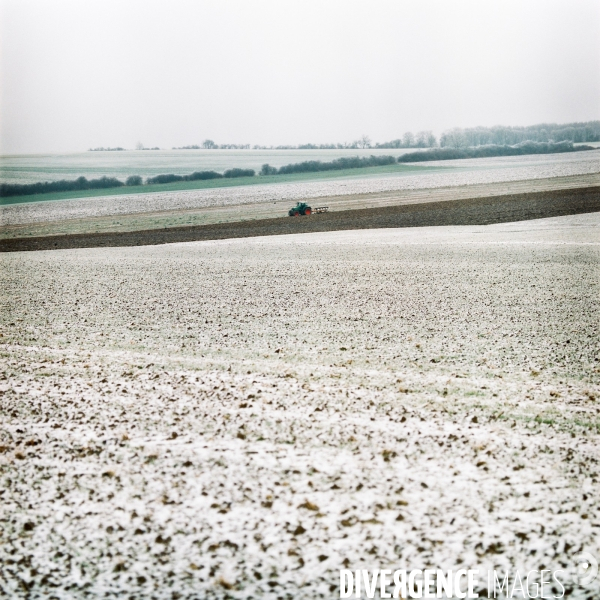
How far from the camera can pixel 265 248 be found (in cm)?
2506

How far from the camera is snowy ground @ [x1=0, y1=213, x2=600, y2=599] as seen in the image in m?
5.06

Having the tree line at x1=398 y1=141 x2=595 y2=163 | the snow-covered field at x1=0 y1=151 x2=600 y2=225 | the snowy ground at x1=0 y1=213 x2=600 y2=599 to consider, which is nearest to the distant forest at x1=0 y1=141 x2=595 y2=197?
the tree line at x1=398 y1=141 x2=595 y2=163

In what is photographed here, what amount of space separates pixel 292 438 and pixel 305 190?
46.6 meters

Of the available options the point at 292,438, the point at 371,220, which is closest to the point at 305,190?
the point at 371,220

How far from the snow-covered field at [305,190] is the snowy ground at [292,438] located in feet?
70.1

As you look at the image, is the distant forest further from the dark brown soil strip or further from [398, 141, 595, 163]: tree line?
the dark brown soil strip

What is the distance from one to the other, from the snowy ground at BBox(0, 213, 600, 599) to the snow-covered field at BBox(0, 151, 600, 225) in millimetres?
21367

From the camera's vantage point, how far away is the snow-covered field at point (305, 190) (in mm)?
37312

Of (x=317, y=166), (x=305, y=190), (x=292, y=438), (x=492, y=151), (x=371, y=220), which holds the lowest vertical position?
(x=292, y=438)

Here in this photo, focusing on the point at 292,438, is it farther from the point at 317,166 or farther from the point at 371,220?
the point at 317,166

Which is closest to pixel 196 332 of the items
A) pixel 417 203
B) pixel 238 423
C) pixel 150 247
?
pixel 238 423

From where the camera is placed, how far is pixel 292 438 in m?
7.12

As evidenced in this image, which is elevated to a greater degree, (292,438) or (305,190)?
(305,190)

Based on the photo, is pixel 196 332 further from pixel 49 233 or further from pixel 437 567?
pixel 49 233
